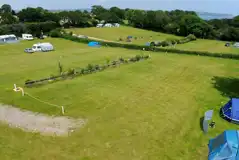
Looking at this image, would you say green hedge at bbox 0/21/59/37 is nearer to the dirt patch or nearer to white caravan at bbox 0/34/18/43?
white caravan at bbox 0/34/18/43

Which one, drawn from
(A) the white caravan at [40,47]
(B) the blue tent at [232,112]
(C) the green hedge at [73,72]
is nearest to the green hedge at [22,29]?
(A) the white caravan at [40,47]

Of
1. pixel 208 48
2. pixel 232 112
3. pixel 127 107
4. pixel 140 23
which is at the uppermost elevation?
pixel 140 23

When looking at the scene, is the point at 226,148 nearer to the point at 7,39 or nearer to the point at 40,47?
the point at 40,47

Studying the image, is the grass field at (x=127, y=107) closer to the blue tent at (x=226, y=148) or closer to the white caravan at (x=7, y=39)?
the blue tent at (x=226, y=148)

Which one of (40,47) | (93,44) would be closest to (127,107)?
(40,47)

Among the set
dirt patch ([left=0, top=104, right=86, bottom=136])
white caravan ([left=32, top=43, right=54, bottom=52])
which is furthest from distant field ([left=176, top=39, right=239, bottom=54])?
dirt patch ([left=0, top=104, right=86, bottom=136])

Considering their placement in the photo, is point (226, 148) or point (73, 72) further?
point (73, 72)
